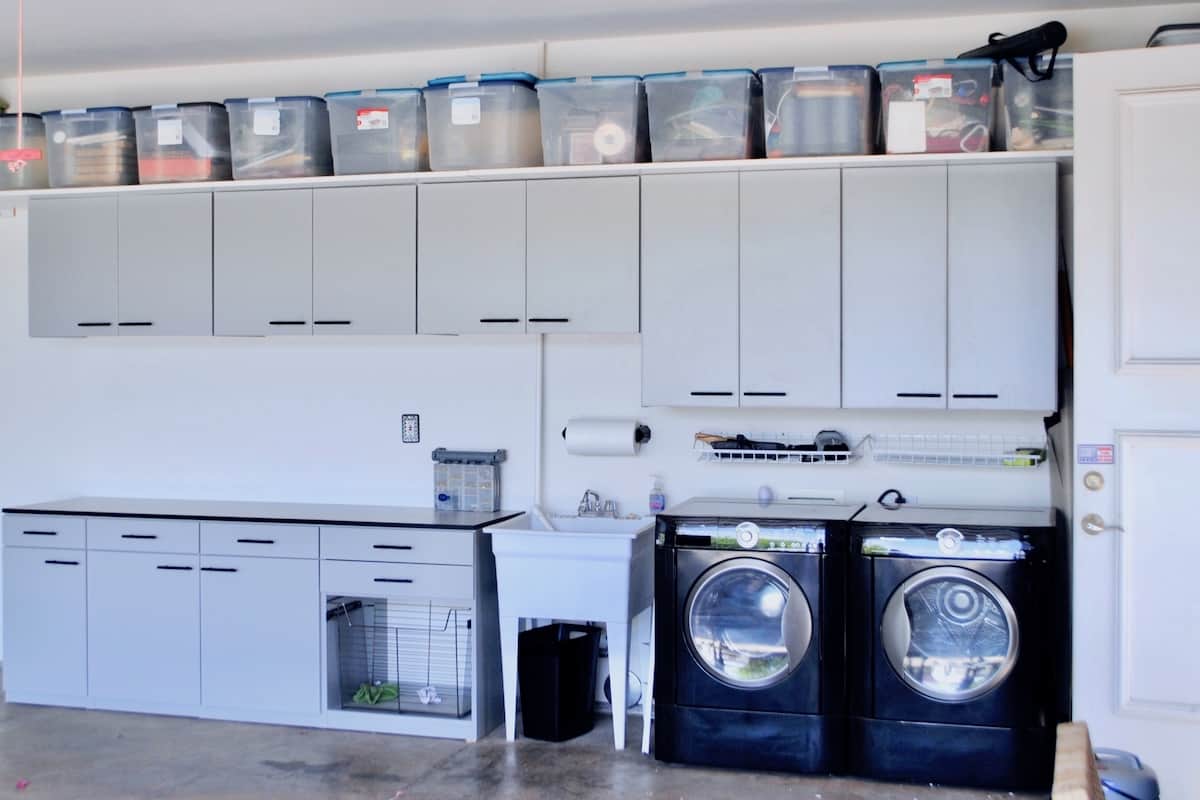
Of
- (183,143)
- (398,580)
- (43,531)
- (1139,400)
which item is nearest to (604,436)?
(398,580)

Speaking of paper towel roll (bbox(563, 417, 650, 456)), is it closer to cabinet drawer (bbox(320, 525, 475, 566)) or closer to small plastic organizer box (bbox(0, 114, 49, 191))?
cabinet drawer (bbox(320, 525, 475, 566))

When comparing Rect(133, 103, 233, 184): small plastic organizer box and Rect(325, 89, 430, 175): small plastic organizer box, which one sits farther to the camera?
Rect(133, 103, 233, 184): small plastic organizer box

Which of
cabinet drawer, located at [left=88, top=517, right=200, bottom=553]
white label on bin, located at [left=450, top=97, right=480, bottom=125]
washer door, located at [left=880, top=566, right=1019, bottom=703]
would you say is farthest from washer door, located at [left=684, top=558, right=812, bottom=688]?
cabinet drawer, located at [left=88, top=517, right=200, bottom=553]

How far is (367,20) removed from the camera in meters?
4.73

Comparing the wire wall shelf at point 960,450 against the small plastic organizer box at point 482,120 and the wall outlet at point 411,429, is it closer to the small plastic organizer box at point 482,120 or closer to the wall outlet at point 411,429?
the small plastic organizer box at point 482,120

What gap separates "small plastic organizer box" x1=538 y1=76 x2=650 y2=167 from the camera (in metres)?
4.55

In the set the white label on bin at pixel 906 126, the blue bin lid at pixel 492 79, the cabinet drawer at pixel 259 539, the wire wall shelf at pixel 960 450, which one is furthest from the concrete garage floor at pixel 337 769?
the blue bin lid at pixel 492 79

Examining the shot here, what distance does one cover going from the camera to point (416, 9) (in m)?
4.57

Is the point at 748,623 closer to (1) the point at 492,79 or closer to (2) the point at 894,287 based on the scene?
(2) the point at 894,287

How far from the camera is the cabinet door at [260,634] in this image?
4789 millimetres

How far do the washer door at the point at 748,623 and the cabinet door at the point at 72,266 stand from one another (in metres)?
2.84

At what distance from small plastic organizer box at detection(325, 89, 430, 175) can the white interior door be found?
248cm

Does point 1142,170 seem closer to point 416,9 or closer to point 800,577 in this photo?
point 800,577

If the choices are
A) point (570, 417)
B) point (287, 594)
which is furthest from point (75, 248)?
point (570, 417)
